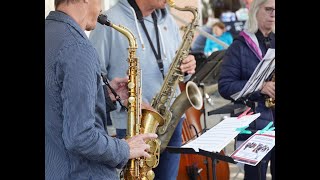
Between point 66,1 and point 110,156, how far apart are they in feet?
1.98

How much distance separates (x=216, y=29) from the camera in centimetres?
1058

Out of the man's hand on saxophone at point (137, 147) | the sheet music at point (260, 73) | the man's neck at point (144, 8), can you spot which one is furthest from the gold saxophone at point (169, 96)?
the man's hand on saxophone at point (137, 147)

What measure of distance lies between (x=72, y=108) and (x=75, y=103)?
0.02 metres

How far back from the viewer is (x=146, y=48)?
3.22 metres

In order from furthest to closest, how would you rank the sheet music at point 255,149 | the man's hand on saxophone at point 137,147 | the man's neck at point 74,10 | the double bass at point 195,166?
the double bass at point 195,166 → the sheet music at point 255,149 → the man's hand on saxophone at point 137,147 → the man's neck at point 74,10

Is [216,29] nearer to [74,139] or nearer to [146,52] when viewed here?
[146,52]

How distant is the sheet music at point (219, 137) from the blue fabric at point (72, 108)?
448mm

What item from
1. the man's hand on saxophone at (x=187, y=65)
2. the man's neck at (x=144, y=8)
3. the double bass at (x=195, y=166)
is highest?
the man's neck at (x=144, y=8)

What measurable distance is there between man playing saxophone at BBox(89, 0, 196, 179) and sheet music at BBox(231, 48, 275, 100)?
1.33 ft

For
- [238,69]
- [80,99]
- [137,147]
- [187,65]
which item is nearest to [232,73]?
[238,69]

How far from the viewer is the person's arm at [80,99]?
183cm

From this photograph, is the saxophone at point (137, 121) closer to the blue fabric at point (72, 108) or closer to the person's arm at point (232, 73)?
the blue fabric at point (72, 108)

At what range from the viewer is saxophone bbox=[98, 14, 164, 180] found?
2.55 metres

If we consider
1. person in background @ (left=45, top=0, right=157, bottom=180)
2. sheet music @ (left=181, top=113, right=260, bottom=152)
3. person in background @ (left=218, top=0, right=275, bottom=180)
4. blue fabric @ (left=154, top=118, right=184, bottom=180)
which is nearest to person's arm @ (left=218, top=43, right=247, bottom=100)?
person in background @ (left=218, top=0, right=275, bottom=180)
